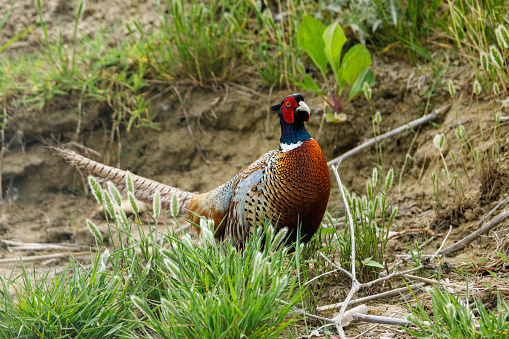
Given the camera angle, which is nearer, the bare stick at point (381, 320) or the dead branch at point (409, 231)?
the bare stick at point (381, 320)

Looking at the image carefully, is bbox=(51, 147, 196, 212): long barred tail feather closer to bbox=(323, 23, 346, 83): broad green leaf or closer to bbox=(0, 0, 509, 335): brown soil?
bbox=(0, 0, 509, 335): brown soil

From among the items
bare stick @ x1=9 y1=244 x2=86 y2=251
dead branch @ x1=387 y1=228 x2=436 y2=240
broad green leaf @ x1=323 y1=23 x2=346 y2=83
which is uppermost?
broad green leaf @ x1=323 y1=23 x2=346 y2=83

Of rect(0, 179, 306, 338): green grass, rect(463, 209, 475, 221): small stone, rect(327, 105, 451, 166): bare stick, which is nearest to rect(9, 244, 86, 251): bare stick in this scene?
rect(0, 179, 306, 338): green grass

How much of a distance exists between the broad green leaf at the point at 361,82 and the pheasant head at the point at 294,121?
135 cm

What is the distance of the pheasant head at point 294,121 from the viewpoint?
2845mm

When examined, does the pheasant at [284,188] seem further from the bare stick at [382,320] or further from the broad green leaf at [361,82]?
the broad green leaf at [361,82]

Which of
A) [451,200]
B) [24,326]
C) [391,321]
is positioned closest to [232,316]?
[391,321]

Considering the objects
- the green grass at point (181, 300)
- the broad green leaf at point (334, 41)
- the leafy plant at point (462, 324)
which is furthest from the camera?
the broad green leaf at point (334, 41)

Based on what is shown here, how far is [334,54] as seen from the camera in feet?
12.9

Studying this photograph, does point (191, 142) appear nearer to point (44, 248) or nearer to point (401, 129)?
point (44, 248)

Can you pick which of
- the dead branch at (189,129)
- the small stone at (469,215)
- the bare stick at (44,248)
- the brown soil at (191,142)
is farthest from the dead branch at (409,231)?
the bare stick at (44,248)

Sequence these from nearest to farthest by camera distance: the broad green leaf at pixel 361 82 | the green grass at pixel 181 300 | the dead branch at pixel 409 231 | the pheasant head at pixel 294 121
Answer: the green grass at pixel 181 300 → the pheasant head at pixel 294 121 → the dead branch at pixel 409 231 → the broad green leaf at pixel 361 82

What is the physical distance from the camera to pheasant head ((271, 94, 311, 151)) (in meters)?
2.84

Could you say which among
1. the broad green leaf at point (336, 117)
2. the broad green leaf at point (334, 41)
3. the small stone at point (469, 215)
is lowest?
the small stone at point (469, 215)
